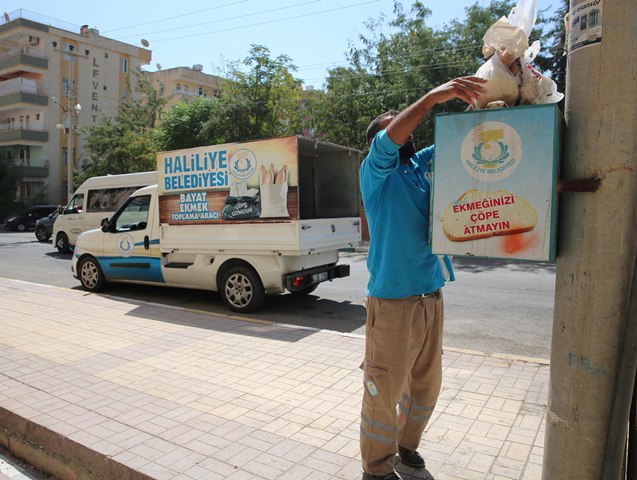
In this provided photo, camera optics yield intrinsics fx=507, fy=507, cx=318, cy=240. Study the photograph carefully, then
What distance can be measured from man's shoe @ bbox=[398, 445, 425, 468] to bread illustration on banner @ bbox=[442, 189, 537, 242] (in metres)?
1.58

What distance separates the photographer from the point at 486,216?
1.91m

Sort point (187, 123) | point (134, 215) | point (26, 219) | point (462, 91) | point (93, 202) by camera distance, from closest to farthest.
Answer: point (462, 91) < point (134, 215) < point (93, 202) < point (187, 123) < point (26, 219)

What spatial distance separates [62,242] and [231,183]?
37.2 feet

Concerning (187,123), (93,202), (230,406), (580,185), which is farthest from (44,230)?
(580,185)

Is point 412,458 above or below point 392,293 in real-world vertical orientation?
below

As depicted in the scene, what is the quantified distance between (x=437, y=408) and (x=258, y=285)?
413cm

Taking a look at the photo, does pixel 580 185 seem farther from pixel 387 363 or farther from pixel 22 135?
pixel 22 135

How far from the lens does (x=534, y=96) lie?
197 centimetres

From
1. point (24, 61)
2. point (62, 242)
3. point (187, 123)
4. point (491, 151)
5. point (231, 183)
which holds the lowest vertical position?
point (62, 242)

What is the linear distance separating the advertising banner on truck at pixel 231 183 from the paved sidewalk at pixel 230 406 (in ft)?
6.55

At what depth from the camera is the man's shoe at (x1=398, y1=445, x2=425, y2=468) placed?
117 inches

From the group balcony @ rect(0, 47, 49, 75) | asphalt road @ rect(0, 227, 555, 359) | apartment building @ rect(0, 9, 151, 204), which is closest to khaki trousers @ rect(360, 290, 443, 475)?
asphalt road @ rect(0, 227, 555, 359)

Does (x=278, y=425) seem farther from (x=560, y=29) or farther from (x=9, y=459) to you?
(x=560, y=29)

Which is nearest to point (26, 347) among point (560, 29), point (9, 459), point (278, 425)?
Result: point (9, 459)
